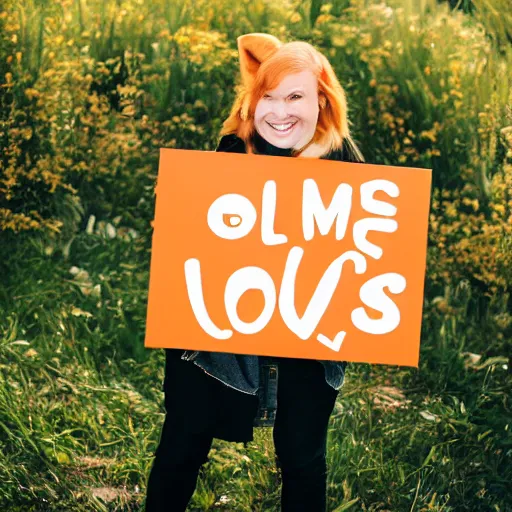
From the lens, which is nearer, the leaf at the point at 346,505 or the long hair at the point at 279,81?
the long hair at the point at 279,81

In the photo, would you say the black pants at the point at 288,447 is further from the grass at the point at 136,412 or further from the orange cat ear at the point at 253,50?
the orange cat ear at the point at 253,50

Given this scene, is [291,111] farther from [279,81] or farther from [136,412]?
[136,412]

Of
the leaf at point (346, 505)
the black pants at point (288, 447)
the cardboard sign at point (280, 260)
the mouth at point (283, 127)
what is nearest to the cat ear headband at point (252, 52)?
the mouth at point (283, 127)

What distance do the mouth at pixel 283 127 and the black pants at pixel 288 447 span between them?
68cm

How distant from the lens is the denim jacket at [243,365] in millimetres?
2434

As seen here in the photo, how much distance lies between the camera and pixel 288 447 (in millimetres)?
2498

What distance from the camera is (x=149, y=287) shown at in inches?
101

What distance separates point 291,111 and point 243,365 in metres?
0.76

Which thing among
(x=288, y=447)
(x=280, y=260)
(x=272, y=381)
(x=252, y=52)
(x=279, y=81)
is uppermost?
(x=252, y=52)

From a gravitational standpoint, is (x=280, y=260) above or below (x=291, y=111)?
below

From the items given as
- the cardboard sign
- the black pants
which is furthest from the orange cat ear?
the black pants

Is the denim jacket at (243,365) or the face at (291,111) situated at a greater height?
the face at (291,111)

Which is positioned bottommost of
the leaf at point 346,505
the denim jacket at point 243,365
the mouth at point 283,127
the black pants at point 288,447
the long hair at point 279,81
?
the leaf at point 346,505

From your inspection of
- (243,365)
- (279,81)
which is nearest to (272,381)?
(243,365)
